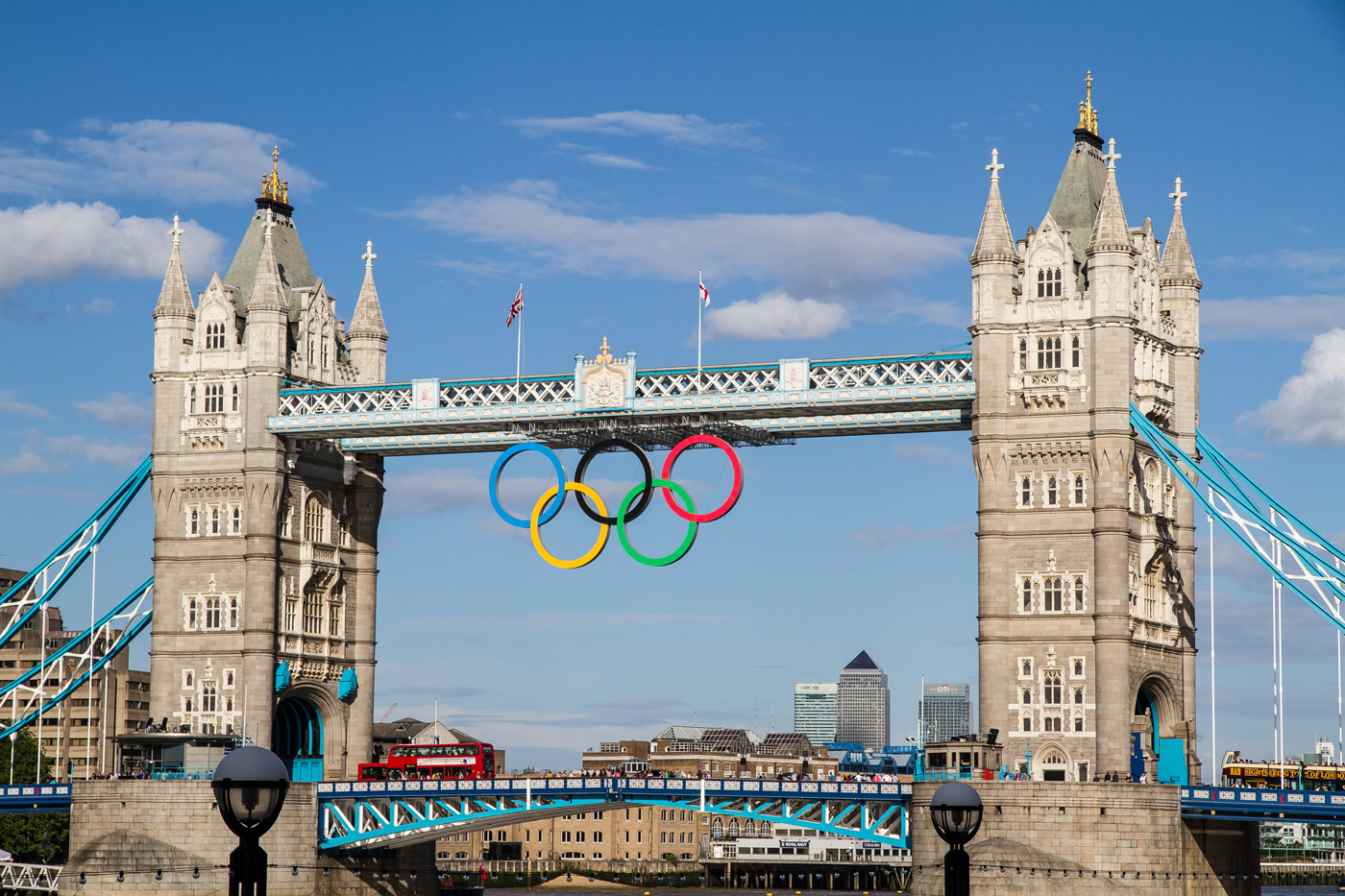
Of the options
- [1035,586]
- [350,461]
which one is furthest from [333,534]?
[1035,586]

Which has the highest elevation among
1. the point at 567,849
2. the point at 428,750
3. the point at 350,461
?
the point at 350,461

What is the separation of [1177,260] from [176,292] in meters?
48.3

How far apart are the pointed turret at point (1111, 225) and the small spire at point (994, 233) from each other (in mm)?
3572

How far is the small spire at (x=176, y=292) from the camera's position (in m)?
97.9

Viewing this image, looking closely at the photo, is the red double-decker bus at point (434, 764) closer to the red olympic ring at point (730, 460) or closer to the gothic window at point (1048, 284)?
the red olympic ring at point (730, 460)

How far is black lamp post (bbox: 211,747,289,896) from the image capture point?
89.0 feet

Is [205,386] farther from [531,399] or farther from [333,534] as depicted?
[531,399]

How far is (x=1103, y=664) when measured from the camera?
266 ft

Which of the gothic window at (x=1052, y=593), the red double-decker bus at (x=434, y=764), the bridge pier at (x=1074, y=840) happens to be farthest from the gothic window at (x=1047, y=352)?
the red double-decker bus at (x=434, y=764)

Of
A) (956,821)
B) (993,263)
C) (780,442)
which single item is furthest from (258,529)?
(956,821)

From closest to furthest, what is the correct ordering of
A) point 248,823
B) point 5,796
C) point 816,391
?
1. point 248,823
2. point 816,391
3. point 5,796

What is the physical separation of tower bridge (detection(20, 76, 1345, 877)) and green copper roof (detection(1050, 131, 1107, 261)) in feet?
0.37

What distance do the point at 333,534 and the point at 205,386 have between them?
9.84m

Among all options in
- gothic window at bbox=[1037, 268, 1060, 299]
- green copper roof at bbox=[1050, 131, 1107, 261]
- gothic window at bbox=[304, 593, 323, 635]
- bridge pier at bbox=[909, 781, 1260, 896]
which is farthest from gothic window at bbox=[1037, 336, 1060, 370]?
gothic window at bbox=[304, 593, 323, 635]
